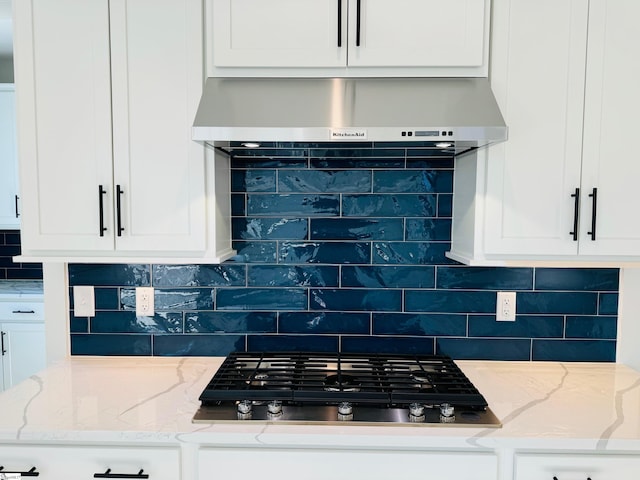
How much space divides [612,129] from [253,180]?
138cm

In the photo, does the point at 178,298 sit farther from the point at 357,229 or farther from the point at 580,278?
the point at 580,278

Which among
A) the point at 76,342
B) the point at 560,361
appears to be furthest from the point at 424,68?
the point at 76,342

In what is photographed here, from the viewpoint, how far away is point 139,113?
1.59m

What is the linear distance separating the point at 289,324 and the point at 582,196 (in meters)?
1.26

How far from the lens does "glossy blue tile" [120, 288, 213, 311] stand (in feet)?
6.48

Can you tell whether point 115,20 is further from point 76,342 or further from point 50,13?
point 76,342

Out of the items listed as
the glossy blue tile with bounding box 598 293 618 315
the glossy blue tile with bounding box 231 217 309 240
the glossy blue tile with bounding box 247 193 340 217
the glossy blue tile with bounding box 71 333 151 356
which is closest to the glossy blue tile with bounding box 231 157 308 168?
the glossy blue tile with bounding box 247 193 340 217

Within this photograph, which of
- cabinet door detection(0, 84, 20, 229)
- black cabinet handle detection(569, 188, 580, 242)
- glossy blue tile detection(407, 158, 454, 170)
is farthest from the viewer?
cabinet door detection(0, 84, 20, 229)

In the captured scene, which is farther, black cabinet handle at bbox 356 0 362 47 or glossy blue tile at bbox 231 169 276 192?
glossy blue tile at bbox 231 169 276 192

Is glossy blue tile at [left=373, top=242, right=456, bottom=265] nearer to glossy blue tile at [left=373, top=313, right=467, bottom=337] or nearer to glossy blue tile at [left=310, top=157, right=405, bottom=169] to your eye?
glossy blue tile at [left=373, top=313, right=467, bottom=337]

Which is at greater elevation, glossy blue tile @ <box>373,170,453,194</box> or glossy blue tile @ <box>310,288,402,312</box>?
glossy blue tile @ <box>373,170,453,194</box>

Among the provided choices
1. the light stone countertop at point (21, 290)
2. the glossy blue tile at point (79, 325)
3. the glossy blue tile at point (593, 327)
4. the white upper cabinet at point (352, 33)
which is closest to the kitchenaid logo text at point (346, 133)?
the white upper cabinet at point (352, 33)

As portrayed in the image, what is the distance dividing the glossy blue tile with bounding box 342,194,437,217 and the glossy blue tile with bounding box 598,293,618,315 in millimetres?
818

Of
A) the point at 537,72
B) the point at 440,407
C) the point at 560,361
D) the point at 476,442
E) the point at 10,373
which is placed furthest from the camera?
the point at 10,373
